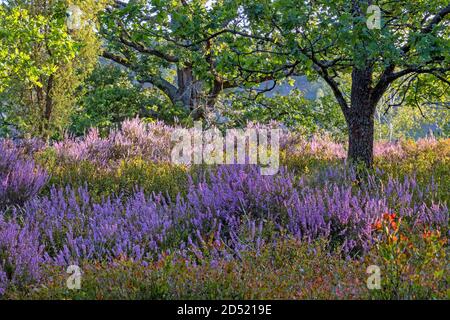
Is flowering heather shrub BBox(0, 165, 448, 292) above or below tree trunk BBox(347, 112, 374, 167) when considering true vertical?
below

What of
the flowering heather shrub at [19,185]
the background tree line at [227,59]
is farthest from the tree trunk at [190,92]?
the flowering heather shrub at [19,185]

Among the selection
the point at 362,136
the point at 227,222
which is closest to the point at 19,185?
the point at 227,222

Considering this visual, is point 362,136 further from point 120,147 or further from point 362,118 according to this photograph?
point 120,147

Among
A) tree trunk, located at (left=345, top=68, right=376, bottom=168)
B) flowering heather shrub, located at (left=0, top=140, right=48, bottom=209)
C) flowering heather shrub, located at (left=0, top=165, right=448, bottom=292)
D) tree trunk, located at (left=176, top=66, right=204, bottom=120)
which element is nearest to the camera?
flowering heather shrub, located at (left=0, top=165, right=448, bottom=292)

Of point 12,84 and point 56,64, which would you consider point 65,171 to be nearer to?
point 56,64

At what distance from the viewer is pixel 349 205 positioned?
4.17m

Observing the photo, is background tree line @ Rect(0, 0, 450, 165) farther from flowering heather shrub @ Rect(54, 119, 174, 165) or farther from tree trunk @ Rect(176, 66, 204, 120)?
flowering heather shrub @ Rect(54, 119, 174, 165)

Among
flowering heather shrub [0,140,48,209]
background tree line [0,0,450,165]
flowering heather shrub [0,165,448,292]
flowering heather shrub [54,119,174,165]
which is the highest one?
background tree line [0,0,450,165]

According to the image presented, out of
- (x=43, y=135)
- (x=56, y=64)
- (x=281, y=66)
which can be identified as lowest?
(x=43, y=135)

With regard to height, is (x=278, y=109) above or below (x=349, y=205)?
above

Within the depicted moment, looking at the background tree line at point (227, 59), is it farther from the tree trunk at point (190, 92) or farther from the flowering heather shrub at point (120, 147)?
the flowering heather shrub at point (120, 147)

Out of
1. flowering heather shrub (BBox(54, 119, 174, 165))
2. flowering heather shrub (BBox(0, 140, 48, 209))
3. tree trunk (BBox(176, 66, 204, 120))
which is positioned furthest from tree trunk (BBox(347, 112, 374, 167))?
tree trunk (BBox(176, 66, 204, 120))
